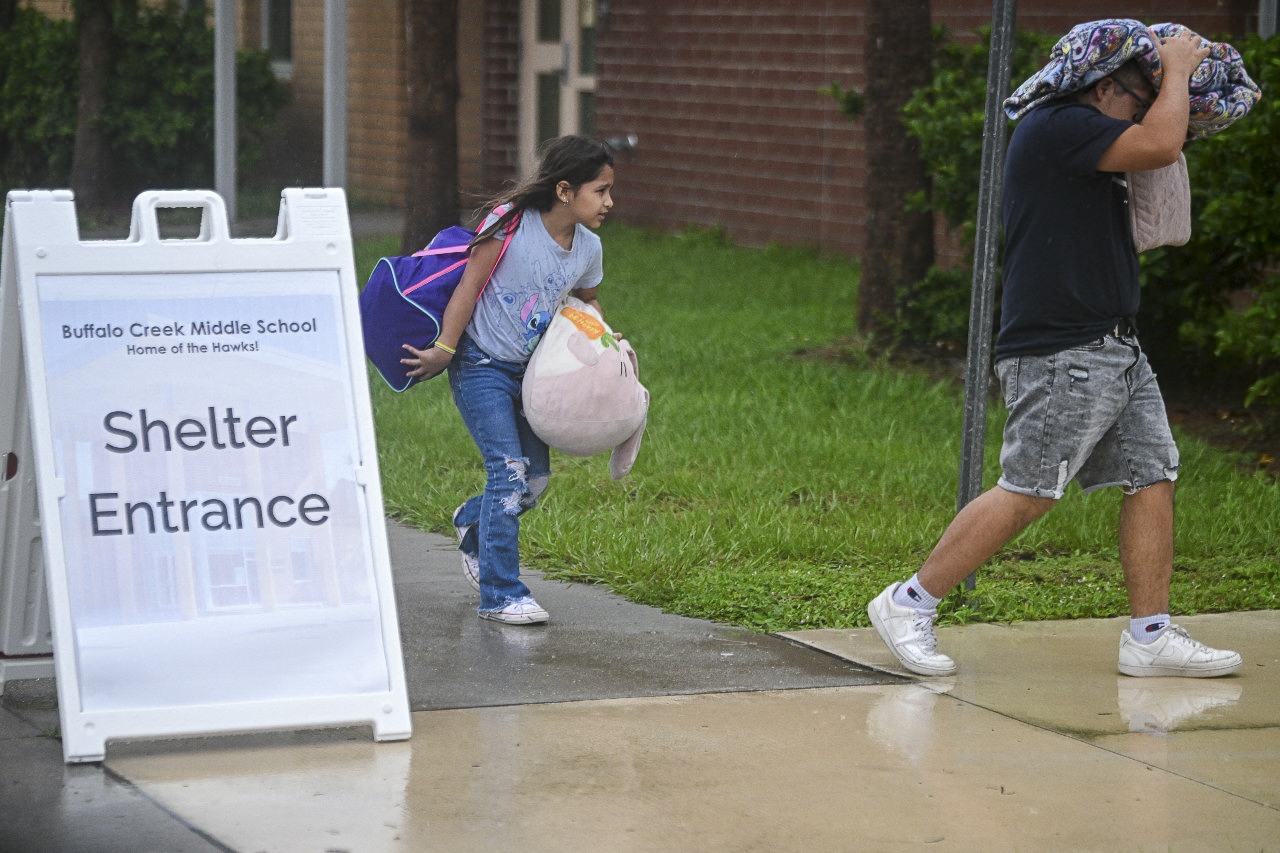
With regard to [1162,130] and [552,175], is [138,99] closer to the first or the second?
[552,175]

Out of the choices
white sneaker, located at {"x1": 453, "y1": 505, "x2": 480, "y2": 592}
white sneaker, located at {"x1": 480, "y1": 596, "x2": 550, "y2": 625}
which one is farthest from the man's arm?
white sneaker, located at {"x1": 453, "y1": 505, "x2": 480, "y2": 592}

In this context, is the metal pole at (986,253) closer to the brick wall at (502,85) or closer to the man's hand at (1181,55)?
the man's hand at (1181,55)

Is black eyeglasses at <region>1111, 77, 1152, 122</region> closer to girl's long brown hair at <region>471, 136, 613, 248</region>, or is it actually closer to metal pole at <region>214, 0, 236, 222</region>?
girl's long brown hair at <region>471, 136, 613, 248</region>

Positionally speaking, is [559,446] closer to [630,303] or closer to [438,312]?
[438,312]

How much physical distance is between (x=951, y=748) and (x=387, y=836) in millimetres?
1453

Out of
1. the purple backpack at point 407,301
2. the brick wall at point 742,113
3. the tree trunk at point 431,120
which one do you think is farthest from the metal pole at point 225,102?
the purple backpack at point 407,301

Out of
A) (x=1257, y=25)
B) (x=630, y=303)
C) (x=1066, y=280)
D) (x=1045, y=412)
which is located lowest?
(x=630, y=303)

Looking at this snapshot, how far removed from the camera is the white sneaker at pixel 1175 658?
16.4 ft

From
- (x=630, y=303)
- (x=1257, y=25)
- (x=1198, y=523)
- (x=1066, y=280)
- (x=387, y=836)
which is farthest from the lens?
(x=630, y=303)

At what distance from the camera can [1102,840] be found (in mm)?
3744

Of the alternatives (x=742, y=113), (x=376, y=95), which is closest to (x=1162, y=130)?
(x=742, y=113)

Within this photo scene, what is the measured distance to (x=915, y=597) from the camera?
497cm

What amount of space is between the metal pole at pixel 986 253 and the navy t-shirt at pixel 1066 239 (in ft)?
2.09

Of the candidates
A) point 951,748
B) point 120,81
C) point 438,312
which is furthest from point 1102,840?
point 120,81
